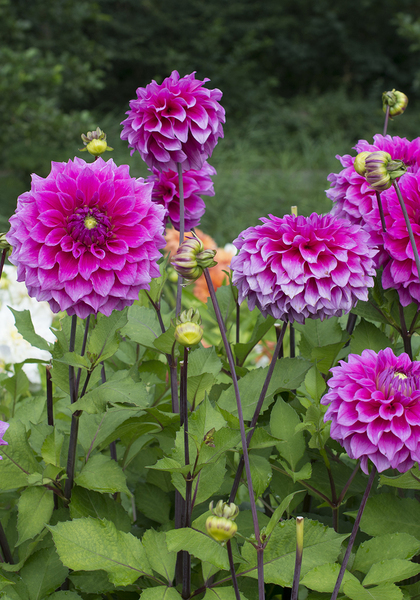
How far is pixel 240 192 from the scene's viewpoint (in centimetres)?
369

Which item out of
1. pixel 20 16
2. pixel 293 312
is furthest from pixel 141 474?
pixel 20 16

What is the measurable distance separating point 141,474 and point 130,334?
7.2 inches

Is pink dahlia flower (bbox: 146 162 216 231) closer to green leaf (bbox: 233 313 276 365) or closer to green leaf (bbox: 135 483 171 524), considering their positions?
green leaf (bbox: 233 313 276 365)

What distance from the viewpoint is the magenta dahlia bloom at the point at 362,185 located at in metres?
0.52

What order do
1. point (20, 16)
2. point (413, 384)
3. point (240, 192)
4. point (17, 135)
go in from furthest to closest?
point (20, 16)
point (240, 192)
point (17, 135)
point (413, 384)

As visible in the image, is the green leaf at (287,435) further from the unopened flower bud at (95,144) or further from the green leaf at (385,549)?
the unopened flower bud at (95,144)

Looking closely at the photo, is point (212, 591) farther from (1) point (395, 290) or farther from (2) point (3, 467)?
(1) point (395, 290)

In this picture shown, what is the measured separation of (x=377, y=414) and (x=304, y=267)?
122 millimetres

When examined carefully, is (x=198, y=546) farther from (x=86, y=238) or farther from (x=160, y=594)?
(x=86, y=238)

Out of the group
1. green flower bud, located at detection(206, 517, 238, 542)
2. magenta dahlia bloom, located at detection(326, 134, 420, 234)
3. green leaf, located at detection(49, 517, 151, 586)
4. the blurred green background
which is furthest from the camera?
the blurred green background

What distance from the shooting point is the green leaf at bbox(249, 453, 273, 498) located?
454 millimetres

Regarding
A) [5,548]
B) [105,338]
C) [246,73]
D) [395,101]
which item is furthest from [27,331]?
[246,73]

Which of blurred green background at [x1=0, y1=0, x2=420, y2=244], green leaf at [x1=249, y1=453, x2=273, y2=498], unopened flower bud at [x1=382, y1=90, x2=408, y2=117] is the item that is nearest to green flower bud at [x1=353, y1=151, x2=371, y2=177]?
unopened flower bud at [x1=382, y1=90, x2=408, y2=117]

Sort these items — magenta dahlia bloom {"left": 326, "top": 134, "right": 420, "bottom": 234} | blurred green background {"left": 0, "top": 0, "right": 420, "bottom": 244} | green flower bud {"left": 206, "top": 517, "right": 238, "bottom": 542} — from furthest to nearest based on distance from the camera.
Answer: blurred green background {"left": 0, "top": 0, "right": 420, "bottom": 244}
magenta dahlia bloom {"left": 326, "top": 134, "right": 420, "bottom": 234}
green flower bud {"left": 206, "top": 517, "right": 238, "bottom": 542}
